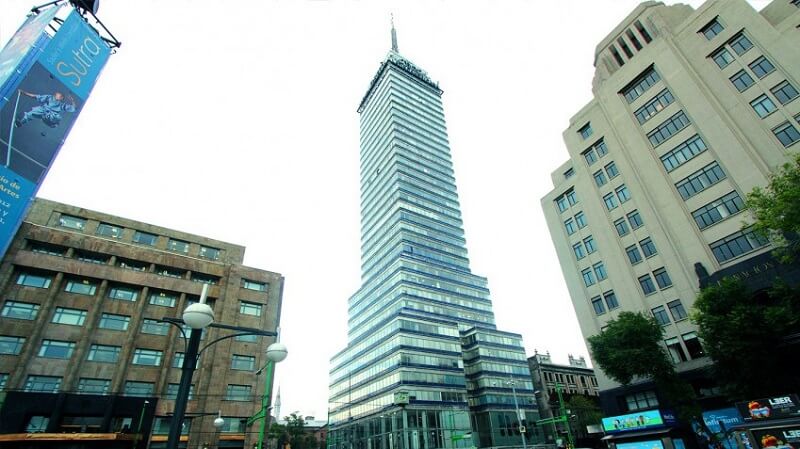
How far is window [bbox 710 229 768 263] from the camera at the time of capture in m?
33.0

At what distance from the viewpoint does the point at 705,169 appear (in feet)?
126

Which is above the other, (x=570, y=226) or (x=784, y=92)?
(x=784, y=92)

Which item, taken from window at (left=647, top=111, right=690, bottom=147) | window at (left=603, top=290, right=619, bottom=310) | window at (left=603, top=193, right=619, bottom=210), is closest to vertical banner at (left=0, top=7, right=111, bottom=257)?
window at (left=603, top=290, right=619, bottom=310)

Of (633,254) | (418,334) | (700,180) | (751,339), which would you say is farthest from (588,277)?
(418,334)

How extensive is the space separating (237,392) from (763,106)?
58.7 meters

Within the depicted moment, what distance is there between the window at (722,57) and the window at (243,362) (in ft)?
194

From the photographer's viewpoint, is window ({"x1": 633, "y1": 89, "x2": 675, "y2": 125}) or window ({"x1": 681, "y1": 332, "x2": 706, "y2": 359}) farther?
window ({"x1": 633, "y1": 89, "x2": 675, "y2": 125})

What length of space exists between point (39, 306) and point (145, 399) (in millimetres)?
13099

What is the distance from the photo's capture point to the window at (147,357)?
3640 centimetres

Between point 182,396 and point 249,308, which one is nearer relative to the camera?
point 182,396

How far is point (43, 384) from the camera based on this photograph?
32.3 m

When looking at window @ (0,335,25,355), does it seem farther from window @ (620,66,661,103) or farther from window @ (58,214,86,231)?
window @ (620,66,661,103)

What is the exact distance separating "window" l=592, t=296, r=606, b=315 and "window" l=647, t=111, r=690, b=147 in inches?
755

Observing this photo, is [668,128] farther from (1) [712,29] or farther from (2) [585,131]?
(1) [712,29]
